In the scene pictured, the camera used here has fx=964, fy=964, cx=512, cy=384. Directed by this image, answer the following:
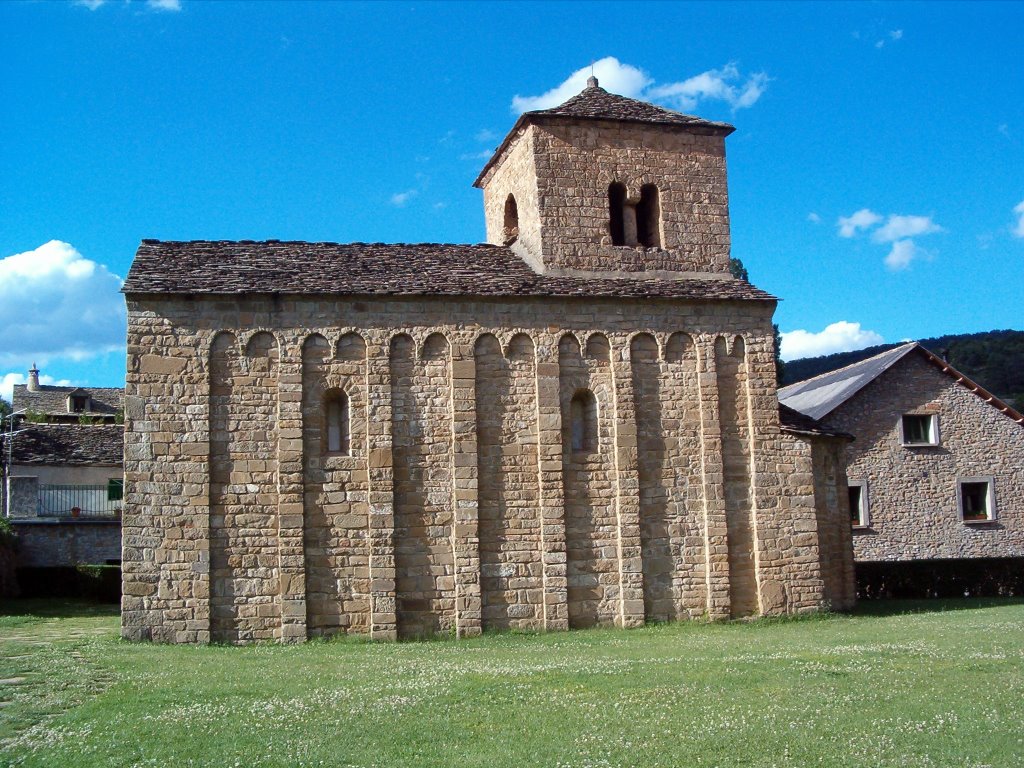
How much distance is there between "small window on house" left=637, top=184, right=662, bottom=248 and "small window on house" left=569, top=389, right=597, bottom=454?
398 cm

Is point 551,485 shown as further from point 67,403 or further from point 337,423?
point 67,403

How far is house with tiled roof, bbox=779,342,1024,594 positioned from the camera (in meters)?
30.8

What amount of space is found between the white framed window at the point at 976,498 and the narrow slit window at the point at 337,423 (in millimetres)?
22161

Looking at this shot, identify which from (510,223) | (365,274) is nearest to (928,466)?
(510,223)

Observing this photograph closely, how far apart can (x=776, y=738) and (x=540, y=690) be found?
3272 mm

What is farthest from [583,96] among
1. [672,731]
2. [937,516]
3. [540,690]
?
[937,516]

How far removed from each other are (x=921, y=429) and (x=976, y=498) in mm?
3008

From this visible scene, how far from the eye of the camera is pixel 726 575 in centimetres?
1908

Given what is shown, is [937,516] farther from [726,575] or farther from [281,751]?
[281,751]

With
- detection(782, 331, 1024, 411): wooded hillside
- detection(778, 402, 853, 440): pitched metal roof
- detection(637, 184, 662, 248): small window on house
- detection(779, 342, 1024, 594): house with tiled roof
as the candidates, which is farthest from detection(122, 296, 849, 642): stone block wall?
detection(782, 331, 1024, 411): wooded hillside

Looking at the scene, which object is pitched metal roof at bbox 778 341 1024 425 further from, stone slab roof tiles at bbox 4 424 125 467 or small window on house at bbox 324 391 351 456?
stone slab roof tiles at bbox 4 424 125 467

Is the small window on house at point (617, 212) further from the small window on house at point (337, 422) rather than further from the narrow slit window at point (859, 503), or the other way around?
the narrow slit window at point (859, 503)

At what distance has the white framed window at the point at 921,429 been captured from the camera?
104 feet

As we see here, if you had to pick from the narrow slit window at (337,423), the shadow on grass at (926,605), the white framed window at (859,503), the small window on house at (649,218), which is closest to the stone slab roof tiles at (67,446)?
the narrow slit window at (337,423)
